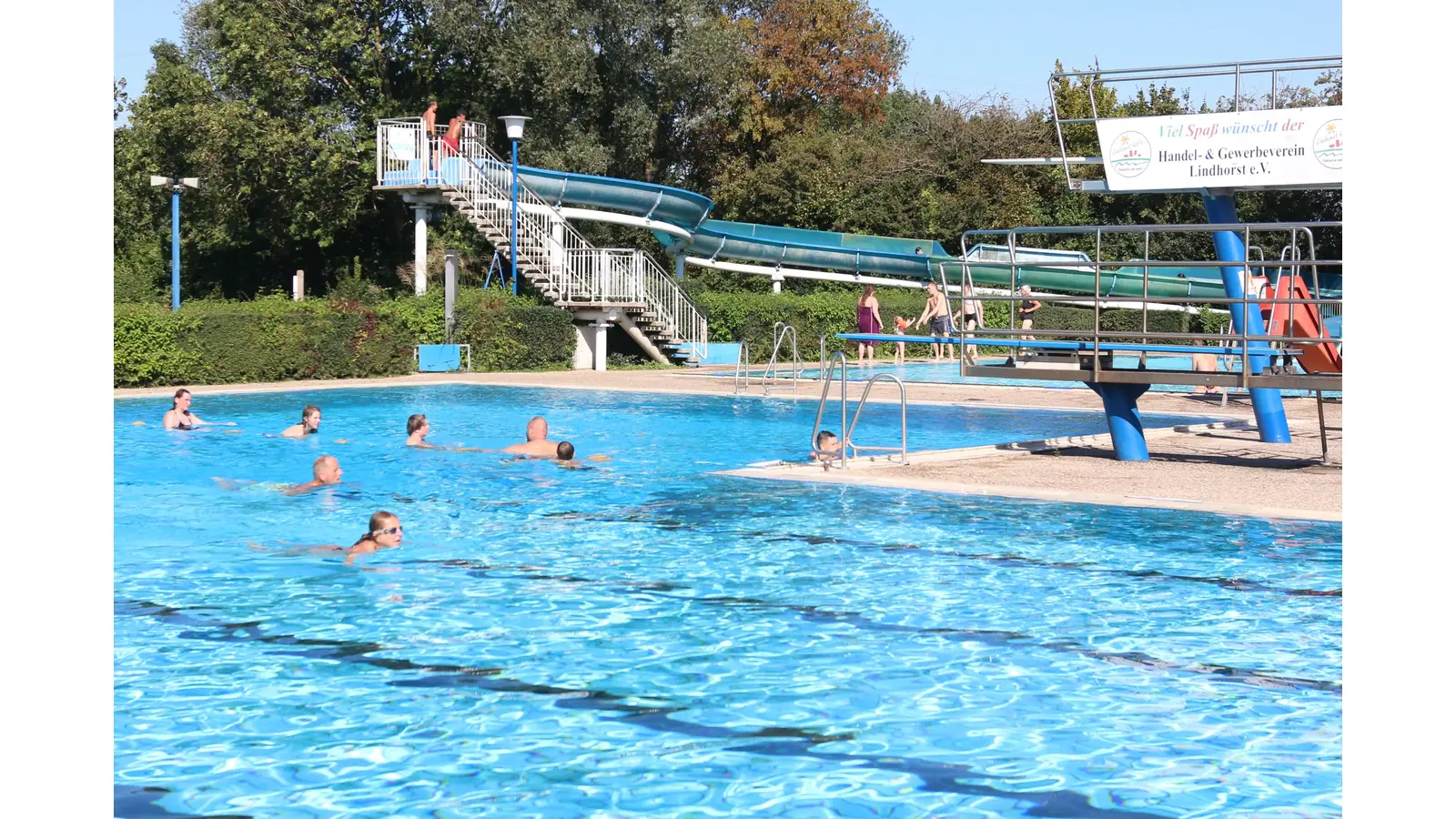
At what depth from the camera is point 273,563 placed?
428 inches

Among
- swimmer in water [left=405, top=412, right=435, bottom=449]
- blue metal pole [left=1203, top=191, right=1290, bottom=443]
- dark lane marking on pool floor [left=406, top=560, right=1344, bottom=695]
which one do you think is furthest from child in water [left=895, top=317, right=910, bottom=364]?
dark lane marking on pool floor [left=406, top=560, right=1344, bottom=695]

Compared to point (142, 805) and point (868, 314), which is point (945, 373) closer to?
point (868, 314)

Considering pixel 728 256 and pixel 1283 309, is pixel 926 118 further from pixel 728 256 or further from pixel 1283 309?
pixel 1283 309

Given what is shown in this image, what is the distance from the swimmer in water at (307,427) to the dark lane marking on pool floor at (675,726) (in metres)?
9.14

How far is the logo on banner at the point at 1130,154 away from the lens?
16562 mm

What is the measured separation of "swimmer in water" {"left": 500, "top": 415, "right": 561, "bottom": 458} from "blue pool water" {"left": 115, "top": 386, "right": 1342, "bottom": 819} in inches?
77.7

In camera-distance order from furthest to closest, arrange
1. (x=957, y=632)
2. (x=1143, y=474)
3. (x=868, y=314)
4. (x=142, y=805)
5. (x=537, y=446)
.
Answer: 1. (x=868, y=314)
2. (x=537, y=446)
3. (x=1143, y=474)
4. (x=957, y=632)
5. (x=142, y=805)

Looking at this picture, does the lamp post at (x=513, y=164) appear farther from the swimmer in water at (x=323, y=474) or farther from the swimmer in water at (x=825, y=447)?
the swimmer in water at (x=825, y=447)

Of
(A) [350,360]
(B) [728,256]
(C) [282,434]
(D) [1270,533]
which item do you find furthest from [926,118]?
(D) [1270,533]

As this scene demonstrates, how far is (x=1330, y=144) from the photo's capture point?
1524cm

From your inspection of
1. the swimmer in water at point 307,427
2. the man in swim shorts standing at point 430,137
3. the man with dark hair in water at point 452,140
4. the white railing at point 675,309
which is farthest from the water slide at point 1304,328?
the man in swim shorts standing at point 430,137

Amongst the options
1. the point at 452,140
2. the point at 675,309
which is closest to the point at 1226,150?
the point at 675,309

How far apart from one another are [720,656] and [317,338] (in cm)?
2014

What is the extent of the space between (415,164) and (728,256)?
10.5m
